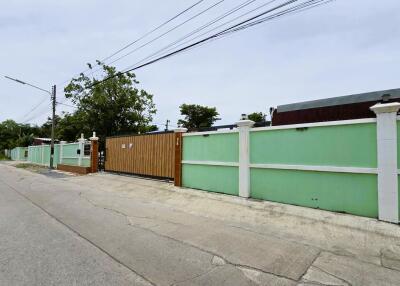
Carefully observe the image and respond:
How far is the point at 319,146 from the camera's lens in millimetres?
6984

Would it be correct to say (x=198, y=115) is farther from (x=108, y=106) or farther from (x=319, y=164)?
(x=319, y=164)

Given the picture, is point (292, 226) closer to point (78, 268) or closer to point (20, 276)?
point (78, 268)

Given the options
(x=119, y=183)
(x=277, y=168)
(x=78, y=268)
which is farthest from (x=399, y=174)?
(x=119, y=183)

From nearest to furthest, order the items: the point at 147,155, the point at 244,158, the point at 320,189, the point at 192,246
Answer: the point at 192,246
the point at 320,189
the point at 244,158
the point at 147,155

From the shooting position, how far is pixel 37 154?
31156mm

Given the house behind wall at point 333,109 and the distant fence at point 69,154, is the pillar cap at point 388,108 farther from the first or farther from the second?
the distant fence at point 69,154

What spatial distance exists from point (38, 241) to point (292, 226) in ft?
16.0

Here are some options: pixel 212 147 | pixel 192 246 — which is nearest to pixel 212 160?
pixel 212 147

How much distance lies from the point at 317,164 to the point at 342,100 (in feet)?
20.7

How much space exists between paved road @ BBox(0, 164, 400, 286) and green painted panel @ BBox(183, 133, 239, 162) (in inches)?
64.9

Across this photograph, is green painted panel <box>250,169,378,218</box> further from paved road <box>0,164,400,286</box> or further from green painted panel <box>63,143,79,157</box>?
green painted panel <box>63,143,79,157</box>

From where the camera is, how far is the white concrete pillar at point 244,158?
842cm

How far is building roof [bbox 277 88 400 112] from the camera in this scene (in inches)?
427

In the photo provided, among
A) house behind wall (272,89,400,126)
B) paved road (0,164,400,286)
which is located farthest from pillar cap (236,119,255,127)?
house behind wall (272,89,400,126)
